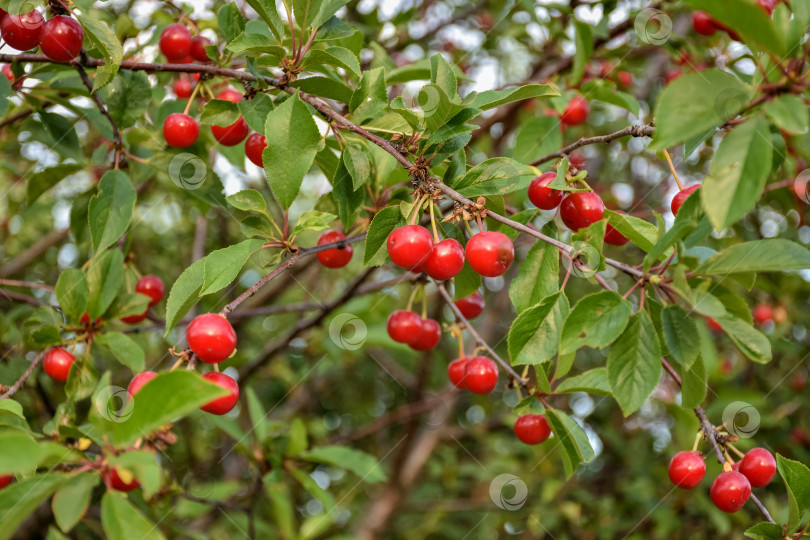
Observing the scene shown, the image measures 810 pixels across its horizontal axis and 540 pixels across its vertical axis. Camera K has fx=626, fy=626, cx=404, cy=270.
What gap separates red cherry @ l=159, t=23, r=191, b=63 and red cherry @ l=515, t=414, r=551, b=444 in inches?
58.1

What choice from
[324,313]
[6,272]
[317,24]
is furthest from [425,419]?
[317,24]

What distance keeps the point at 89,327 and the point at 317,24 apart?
1047 mm

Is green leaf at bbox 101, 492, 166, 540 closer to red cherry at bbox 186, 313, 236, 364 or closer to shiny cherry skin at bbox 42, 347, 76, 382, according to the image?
red cherry at bbox 186, 313, 236, 364

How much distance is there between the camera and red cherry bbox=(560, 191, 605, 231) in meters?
1.31

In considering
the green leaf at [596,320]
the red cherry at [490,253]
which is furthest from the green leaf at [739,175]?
the red cherry at [490,253]

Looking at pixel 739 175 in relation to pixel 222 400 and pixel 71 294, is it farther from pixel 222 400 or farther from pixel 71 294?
pixel 71 294

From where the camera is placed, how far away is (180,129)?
5.61 ft

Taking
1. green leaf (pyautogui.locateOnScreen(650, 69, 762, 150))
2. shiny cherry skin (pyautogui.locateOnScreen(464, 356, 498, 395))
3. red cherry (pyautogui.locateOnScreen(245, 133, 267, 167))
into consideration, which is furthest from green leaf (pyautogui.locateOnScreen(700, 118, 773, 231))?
red cherry (pyautogui.locateOnScreen(245, 133, 267, 167))

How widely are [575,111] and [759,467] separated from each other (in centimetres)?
144

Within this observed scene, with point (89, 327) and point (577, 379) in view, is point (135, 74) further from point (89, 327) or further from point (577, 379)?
point (577, 379)

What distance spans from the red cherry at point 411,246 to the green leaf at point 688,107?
454 mm

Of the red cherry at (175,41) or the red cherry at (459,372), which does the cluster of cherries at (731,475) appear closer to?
the red cherry at (459,372)

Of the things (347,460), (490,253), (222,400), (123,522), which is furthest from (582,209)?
(347,460)

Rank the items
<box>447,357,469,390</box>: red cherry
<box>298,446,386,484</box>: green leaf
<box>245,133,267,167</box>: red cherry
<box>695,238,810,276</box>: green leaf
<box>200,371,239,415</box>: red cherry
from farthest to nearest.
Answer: <box>298,446,386,484</box>: green leaf, <box>447,357,469,390</box>: red cherry, <box>245,133,267,167</box>: red cherry, <box>200,371,239,415</box>: red cherry, <box>695,238,810,276</box>: green leaf
